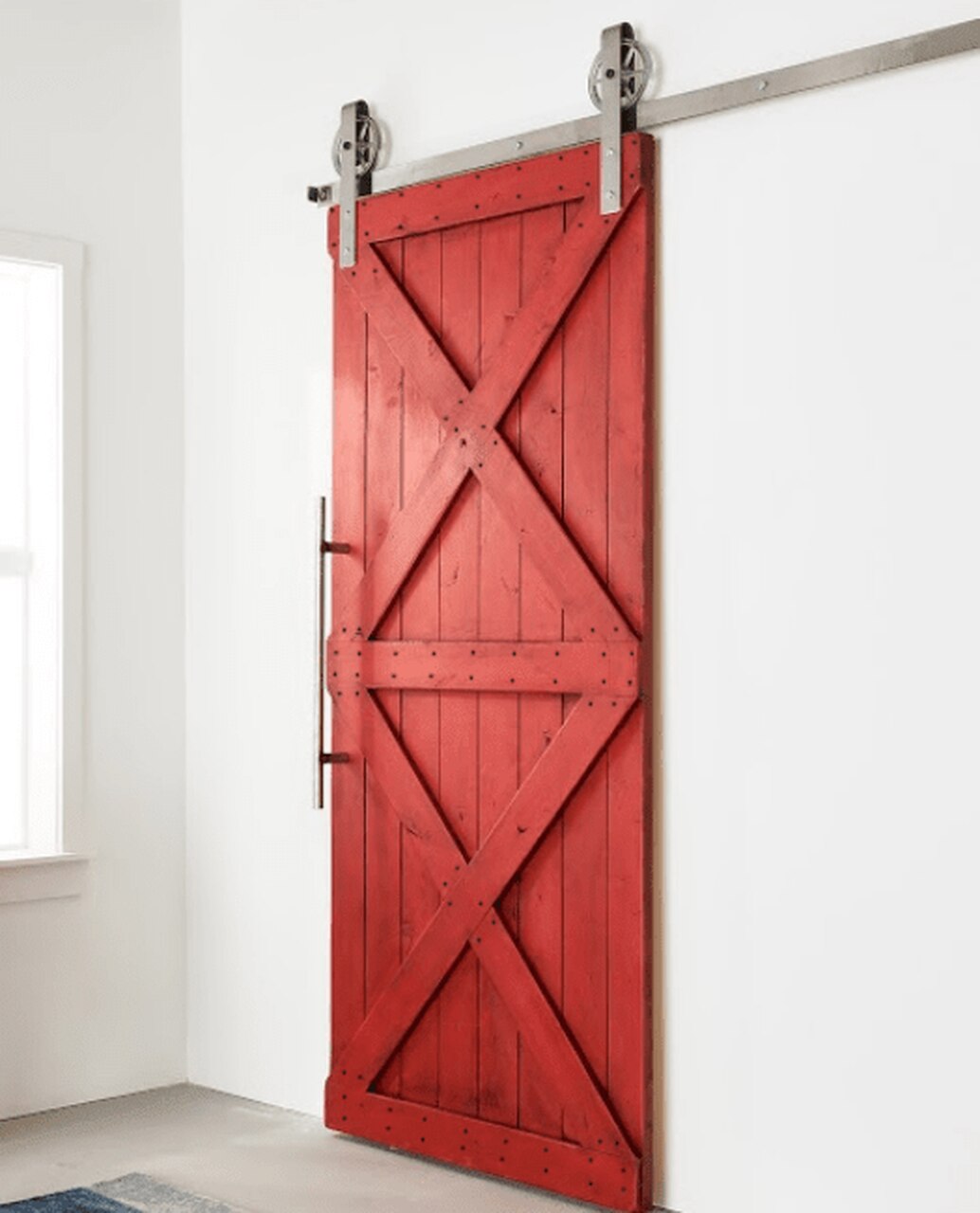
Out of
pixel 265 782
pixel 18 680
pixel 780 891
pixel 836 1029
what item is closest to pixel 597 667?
pixel 780 891

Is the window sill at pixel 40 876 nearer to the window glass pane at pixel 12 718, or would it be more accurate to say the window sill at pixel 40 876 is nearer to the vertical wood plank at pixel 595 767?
the window glass pane at pixel 12 718

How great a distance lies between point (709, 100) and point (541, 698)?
140cm

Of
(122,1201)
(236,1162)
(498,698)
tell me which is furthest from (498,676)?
(122,1201)

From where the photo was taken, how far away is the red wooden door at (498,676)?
4164 millimetres

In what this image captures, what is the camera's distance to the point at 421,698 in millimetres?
4621

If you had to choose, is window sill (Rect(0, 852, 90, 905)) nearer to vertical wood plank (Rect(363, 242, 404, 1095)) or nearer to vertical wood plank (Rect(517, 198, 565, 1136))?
vertical wood plank (Rect(363, 242, 404, 1095))

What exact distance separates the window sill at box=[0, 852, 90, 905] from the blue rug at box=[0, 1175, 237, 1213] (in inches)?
37.8

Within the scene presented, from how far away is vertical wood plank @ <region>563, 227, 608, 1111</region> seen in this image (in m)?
4.21

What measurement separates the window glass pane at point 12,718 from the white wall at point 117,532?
0.65 feet

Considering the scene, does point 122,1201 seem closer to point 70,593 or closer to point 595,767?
point 595,767

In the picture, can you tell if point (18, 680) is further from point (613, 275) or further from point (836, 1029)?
point (836, 1029)

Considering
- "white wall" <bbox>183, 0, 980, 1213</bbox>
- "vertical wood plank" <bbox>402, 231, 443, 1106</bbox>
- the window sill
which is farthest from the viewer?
the window sill

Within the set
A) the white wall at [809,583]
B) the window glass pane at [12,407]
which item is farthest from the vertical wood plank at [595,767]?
the window glass pane at [12,407]

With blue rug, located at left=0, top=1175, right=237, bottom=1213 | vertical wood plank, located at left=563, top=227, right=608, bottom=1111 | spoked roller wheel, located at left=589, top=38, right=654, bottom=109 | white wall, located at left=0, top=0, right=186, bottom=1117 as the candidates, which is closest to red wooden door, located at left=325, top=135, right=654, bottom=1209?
vertical wood plank, located at left=563, top=227, right=608, bottom=1111
